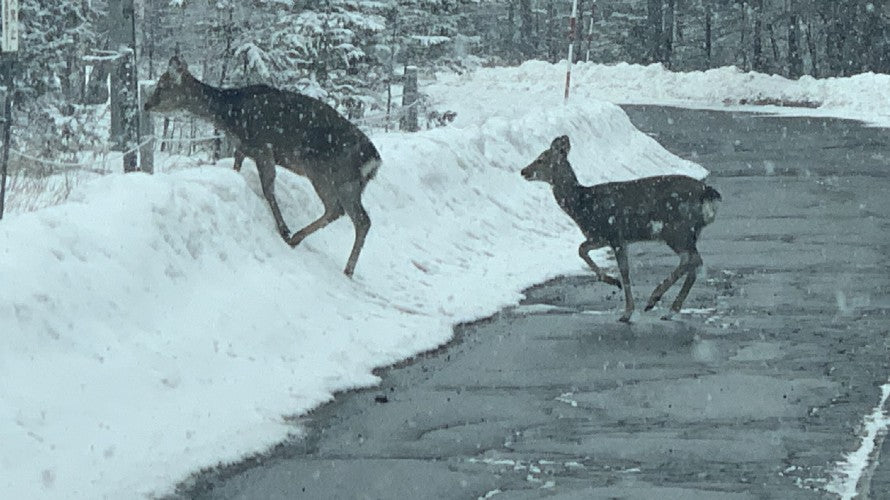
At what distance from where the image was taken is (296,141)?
492 inches

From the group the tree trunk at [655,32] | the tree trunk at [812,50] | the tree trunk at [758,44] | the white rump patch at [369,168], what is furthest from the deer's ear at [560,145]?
the tree trunk at [655,32]

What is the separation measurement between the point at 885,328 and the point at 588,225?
2.76m

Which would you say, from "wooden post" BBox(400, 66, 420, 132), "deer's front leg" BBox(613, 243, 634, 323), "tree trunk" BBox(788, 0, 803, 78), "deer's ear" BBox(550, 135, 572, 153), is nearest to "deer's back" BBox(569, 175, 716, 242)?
A: "deer's front leg" BBox(613, 243, 634, 323)

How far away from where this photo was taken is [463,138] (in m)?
18.8

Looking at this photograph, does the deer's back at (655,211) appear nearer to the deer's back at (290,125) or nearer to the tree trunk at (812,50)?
the deer's back at (290,125)

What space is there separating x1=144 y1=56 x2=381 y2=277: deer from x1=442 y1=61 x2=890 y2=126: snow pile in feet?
89.4

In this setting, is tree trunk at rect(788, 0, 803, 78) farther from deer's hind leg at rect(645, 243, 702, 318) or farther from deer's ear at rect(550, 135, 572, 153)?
deer's hind leg at rect(645, 243, 702, 318)

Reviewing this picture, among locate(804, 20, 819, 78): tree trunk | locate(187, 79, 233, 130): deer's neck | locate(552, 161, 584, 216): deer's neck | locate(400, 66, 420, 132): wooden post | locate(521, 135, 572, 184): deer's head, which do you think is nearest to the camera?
locate(187, 79, 233, 130): deer's neck

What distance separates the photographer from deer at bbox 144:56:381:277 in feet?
41.0

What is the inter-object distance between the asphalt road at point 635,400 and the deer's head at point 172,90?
130 inches

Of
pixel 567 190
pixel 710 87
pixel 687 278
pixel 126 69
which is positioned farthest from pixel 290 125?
pixel 710 87

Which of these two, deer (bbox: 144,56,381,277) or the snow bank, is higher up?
deer (bbox: 144,56,381,277)

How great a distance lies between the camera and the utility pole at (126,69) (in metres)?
18.9

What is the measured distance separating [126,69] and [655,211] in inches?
345
